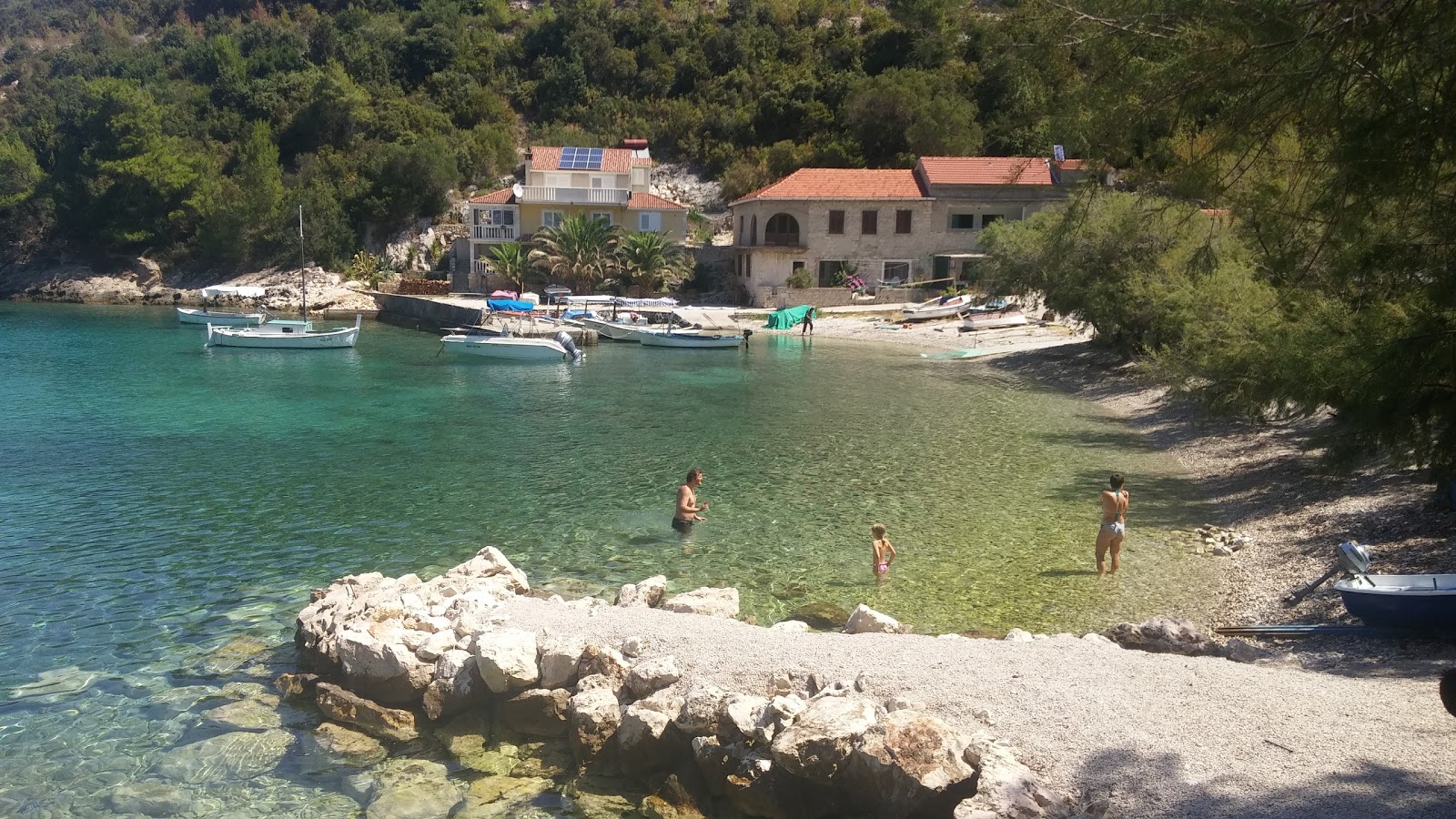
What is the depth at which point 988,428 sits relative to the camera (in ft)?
77.2

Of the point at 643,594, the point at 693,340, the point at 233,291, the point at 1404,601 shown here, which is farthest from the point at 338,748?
the point at 233,291

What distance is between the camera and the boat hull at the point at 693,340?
40375 millimetres

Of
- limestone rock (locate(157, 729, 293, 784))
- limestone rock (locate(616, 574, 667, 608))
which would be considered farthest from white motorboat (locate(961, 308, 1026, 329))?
limestone rock (locate(157, 729, 293, 784))

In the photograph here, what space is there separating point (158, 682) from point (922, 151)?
5685cm

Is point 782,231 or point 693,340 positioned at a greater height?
point 782,231

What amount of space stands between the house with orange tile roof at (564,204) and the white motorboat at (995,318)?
22.1 metres

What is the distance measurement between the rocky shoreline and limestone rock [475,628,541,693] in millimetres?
18

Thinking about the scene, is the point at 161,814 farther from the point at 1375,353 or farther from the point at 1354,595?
the point at 1375,353

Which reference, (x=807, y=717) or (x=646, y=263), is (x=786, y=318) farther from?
(x=807, y=717)

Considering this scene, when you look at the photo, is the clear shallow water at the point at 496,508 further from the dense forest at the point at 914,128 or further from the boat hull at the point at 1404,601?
the dense forest at the point at 914,128

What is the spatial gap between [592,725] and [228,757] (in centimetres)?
307

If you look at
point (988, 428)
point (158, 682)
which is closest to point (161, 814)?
point (158, 682)

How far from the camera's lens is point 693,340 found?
134 ft

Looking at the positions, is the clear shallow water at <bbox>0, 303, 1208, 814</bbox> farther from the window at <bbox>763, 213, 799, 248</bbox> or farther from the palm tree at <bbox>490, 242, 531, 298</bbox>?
the palm tree at <bbox>490, 242, 531, 298</bbox>
